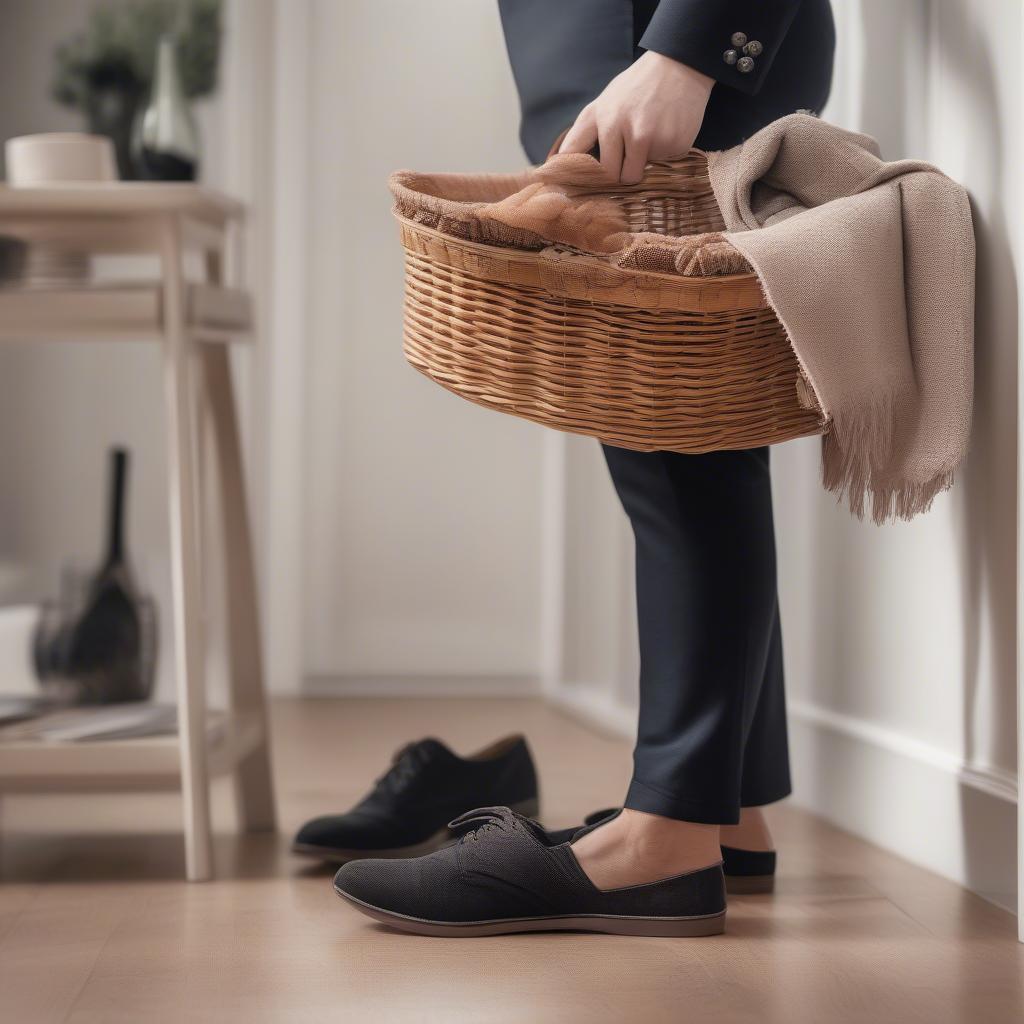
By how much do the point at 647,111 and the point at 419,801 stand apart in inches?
27.1

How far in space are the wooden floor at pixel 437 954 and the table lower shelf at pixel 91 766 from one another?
0.08m

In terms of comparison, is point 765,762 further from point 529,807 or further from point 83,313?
point 83,313

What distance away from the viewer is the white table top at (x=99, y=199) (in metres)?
1.17

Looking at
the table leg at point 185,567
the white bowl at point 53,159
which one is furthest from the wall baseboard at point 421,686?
the white bowl at point 53,159

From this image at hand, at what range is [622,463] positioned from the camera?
104 cm

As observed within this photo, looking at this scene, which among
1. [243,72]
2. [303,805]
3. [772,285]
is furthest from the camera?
[243,72]

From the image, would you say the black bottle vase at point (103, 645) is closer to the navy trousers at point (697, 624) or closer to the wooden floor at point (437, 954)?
the wooden floor at point (437, 954)

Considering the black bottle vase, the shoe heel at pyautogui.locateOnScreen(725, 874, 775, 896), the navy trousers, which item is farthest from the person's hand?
the black bottle vase

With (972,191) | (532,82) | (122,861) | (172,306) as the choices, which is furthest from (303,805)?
(972,191)

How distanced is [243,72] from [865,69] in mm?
1553

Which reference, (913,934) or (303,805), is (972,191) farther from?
(303,805)

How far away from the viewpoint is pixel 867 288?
0.91 m

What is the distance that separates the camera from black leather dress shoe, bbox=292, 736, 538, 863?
4.03 feet

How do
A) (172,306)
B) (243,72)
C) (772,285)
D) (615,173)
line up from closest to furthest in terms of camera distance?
(772,285) → (615,173) → (172,306) → (243,72)
